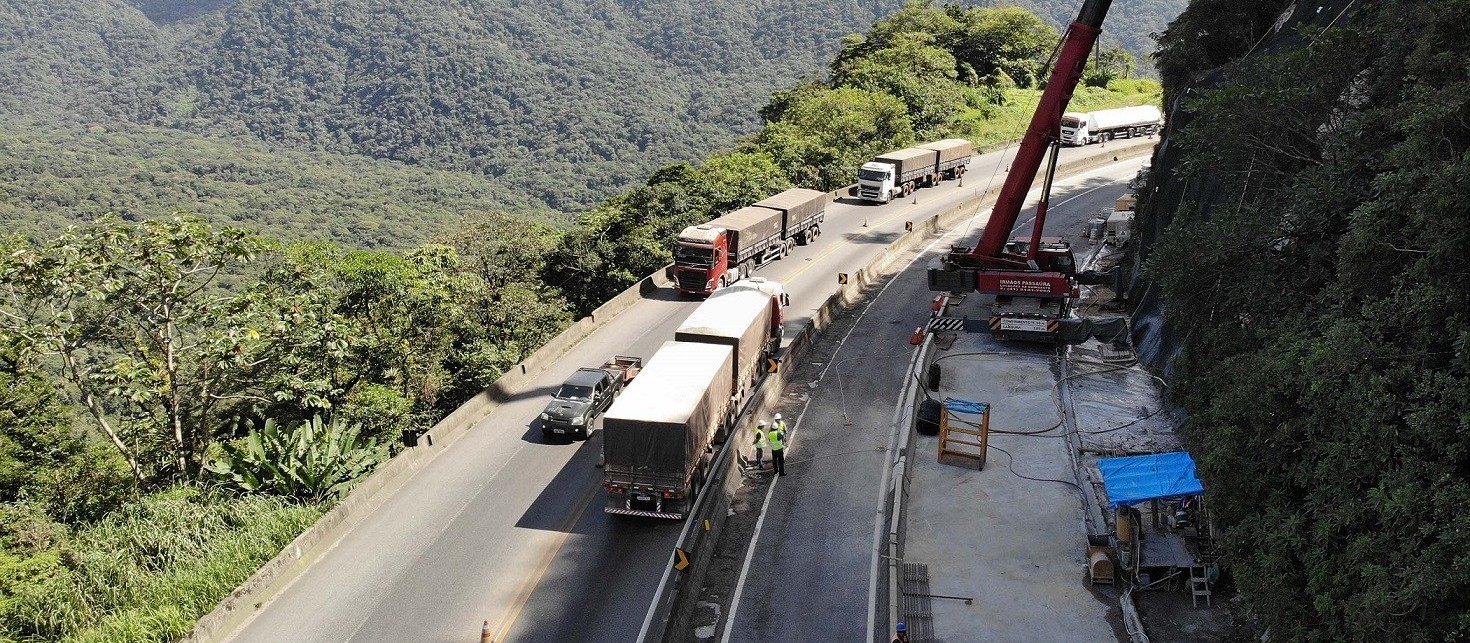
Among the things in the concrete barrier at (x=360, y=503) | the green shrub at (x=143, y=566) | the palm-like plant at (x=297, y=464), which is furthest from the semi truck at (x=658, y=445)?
the palm-like plant at (x=297, y=464)

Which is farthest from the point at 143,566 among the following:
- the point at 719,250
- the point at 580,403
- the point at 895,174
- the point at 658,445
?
the point at 895,174

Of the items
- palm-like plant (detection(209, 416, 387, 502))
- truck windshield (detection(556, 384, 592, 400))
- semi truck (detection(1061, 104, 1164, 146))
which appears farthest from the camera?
semi truck (detection(1061, 104, 1164, 146))

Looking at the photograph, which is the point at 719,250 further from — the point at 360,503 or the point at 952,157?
the point at 952,157

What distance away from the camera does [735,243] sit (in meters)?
40.4

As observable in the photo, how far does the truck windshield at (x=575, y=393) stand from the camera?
27.6m

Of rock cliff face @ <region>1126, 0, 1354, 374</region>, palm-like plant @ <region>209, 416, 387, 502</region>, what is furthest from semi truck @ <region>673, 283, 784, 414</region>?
rock cliff face @ <region>1126, 0, 1354, 374</region>

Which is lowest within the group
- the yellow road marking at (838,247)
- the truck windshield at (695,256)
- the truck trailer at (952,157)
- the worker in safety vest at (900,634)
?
the worker in safety vest at (900,634)

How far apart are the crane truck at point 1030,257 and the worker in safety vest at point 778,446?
10.7 m

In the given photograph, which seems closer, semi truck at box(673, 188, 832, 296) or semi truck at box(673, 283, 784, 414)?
semi truck at box(673, 283, 784, 414)

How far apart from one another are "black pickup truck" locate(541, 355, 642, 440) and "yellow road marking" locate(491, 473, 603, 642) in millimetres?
3054

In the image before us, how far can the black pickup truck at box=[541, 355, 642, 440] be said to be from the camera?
1061 inches

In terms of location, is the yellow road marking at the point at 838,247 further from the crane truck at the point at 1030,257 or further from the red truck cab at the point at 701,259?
the crane truck at the point at 1030,257

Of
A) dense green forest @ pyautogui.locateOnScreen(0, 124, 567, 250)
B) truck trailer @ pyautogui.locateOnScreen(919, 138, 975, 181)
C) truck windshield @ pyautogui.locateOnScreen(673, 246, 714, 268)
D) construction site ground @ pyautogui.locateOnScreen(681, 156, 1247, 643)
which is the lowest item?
dense green forest @ pyautogui.locateOnScreen(0, 124, 567, 250)

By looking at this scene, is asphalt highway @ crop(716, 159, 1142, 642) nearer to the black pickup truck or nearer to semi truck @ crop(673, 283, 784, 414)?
semi truck @ crop(673, 283, 784, 414)
